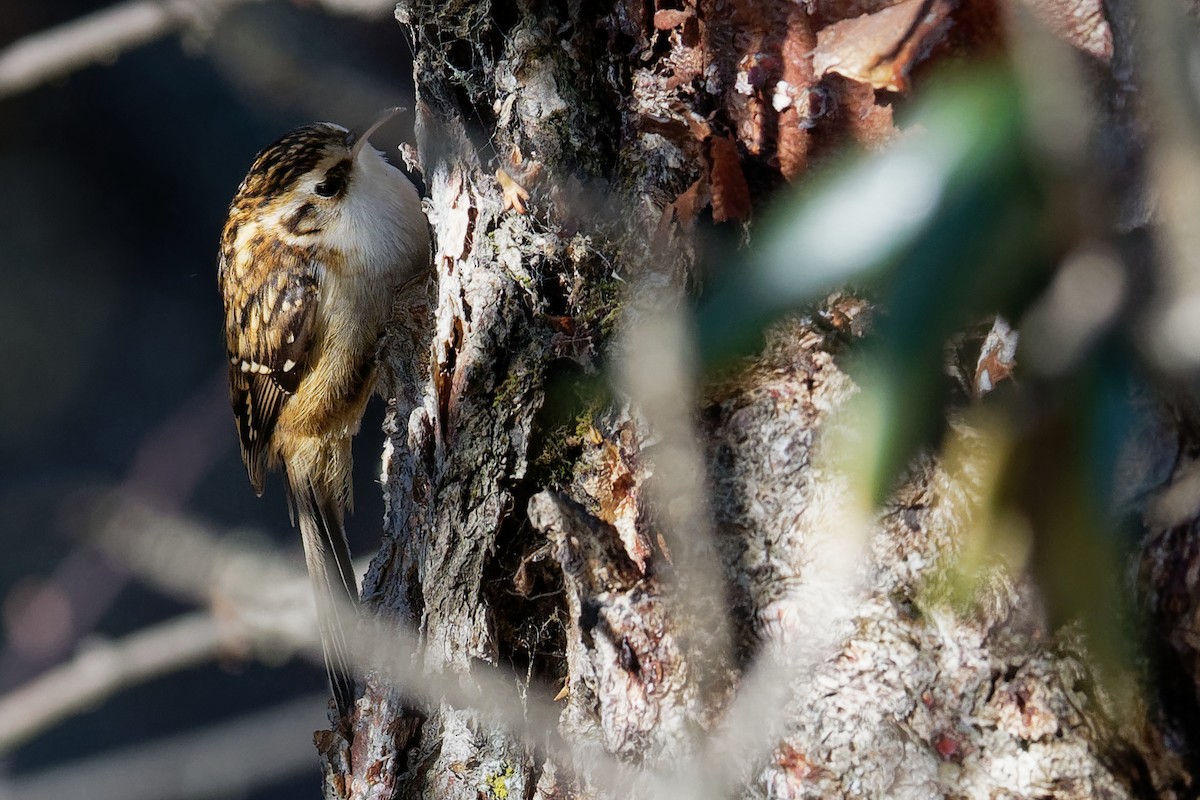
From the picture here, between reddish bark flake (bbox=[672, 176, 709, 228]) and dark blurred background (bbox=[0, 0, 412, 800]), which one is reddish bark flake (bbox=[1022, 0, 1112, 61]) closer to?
reddish bark flake (bbox=[672, 176, 709, 228])

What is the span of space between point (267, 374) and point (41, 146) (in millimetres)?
1826

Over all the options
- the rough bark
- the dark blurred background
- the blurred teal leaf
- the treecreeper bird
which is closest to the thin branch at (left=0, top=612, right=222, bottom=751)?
the dark blurred background

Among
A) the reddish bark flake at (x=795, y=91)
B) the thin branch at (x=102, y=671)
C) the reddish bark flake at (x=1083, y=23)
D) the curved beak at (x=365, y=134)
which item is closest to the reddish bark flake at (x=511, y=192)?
the reddish bark flake at (x=795, y=91)

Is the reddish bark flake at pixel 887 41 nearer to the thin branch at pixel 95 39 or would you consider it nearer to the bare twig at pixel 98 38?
the bare twig at pixel 98 38

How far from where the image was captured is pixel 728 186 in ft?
4.65

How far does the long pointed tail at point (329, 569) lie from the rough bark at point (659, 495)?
1.11 feet

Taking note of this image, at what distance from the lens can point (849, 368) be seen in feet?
4.24

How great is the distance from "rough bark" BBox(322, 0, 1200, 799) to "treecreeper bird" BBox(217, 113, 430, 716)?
717 mm

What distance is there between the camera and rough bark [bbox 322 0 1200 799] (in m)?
1.17

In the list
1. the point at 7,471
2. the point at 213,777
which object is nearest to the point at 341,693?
the point at 213,777

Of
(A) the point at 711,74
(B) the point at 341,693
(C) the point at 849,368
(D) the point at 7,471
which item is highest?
(A) the point at 711,74

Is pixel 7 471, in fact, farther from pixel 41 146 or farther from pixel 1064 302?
pixel 1064 302

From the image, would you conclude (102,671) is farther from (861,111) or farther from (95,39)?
(861,111)

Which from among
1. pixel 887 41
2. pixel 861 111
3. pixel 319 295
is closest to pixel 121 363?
pixel 319 295
